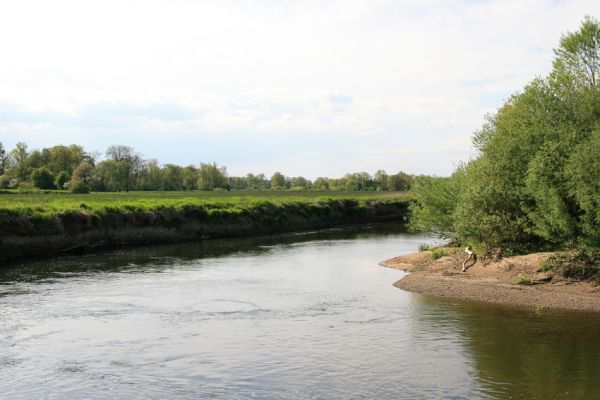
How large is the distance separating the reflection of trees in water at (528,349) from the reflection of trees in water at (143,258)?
24.6 metres

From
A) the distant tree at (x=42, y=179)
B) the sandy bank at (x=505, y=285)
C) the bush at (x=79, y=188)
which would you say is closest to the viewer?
the sandy bank at (x=505, y=285)

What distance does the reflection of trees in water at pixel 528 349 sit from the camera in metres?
18.3

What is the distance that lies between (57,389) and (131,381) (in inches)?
85.8

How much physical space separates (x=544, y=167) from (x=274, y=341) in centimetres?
1765

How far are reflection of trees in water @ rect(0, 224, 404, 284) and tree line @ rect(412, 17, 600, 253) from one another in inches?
921

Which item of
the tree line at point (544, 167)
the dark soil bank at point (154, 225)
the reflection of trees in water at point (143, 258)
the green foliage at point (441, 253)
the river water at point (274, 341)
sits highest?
the tree line at point (544, 167)

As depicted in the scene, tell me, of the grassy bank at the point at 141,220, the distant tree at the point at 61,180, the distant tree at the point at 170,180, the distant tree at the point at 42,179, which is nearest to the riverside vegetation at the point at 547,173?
the grassy bank at the point at 141,220

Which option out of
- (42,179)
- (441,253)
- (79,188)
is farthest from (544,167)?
(42,179)

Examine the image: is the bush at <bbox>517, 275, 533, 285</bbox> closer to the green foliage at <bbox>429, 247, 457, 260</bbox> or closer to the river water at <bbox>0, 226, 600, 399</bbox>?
the river water at <bbox>0, 226, 600, 399</bbox>

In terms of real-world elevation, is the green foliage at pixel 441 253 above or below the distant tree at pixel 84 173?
below

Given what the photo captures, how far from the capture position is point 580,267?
3209 cm

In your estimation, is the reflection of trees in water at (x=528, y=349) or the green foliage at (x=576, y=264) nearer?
the reflection of trees in water at (x=528, y=349)

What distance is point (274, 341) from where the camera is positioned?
23.7m

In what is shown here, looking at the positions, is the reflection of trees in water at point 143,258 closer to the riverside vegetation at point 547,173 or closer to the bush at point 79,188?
the riverside vegetation at point 547,173
